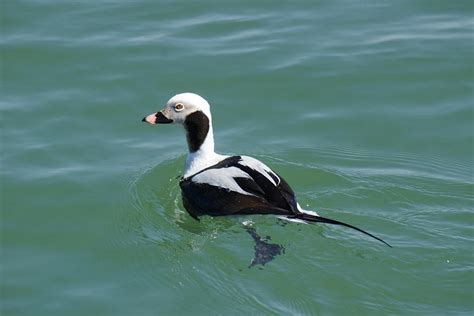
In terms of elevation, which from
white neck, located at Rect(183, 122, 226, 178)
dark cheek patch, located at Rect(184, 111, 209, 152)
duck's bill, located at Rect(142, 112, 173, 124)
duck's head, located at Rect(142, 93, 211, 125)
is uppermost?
duck's head, located at Rect(142, 93, 211, 125)

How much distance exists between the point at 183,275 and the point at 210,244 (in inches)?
17.3

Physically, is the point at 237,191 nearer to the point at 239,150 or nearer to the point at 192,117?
the point at 192,117

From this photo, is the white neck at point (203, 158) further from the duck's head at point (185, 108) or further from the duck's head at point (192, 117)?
the duck's head at point (185, 108)

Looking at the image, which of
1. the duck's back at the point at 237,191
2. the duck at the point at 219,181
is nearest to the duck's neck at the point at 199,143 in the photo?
the duck at the point at 219,181

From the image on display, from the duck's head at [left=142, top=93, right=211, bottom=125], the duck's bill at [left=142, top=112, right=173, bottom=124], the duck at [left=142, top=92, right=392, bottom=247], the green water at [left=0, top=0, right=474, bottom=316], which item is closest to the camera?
the green water at [left=0, top=0, right=474, bottom=316]

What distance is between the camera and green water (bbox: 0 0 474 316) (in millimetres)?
6910

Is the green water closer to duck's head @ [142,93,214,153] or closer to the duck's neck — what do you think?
the duck's neck

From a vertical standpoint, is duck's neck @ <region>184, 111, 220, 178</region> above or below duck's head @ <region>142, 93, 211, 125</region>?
below

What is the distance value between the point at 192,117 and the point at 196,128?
107 mm

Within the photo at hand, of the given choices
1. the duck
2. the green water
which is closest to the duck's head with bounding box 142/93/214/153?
the duck

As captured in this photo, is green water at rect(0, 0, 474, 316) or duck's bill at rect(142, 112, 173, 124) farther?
duck's bill at rect(142, 112, 173, 124)

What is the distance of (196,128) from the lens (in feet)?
26.4

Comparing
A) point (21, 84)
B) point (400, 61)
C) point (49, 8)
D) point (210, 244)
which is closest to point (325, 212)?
point (210, 244)

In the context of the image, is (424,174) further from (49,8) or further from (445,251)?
(49,8)
